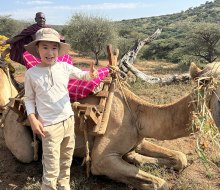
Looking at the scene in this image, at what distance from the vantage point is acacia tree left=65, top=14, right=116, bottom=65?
27.9 meters

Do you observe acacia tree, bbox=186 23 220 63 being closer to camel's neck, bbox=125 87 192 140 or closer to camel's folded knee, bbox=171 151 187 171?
camel's folded knee, bbox=171 151 187 171

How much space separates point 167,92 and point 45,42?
707 cm

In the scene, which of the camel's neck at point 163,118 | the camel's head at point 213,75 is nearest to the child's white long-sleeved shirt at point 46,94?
the camel's neck at point 163,118

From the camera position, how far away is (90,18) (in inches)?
1179

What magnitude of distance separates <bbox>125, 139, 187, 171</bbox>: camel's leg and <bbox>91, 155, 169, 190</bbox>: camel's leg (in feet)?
1.96

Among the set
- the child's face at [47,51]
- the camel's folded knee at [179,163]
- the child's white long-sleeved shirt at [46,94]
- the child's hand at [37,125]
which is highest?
the child's face at [47,51]

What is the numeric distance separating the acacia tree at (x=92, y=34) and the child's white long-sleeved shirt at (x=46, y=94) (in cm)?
2388

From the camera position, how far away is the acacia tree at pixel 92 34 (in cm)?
2788

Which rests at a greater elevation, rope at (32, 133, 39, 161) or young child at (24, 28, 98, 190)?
young child at (24, 28, 98, 190)

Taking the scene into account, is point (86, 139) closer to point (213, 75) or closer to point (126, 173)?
point (126, 173)

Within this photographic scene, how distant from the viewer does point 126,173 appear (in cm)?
421

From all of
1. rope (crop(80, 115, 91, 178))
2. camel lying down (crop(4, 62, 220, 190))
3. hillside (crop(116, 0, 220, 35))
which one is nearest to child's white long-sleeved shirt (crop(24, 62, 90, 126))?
rope (crop(80, 115, 91, 178))

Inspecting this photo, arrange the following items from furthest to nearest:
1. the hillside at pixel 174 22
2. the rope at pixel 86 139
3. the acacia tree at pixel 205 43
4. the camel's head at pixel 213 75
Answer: the hillside at pixel 174 22 → the acacia tree at pixel 205 43 → the rope at pixel 86 139 → the camel's head at pixel 213 75

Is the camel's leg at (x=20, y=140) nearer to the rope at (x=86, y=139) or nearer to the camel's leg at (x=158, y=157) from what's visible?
the rope at (x=86, y=139)
